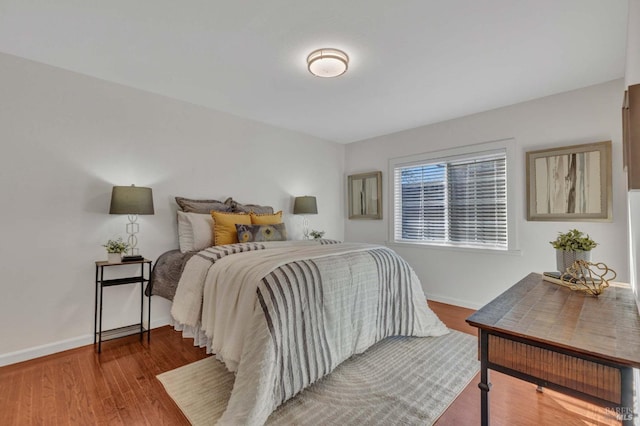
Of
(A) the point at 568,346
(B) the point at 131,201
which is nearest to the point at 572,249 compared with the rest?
(A) the point at 568,346

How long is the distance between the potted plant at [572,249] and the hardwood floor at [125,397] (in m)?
0.86

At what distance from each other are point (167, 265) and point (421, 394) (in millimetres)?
2430

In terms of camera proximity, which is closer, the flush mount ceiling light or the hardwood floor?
the hardwood floor

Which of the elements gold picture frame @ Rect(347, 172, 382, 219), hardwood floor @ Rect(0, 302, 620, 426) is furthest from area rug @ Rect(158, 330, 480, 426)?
gold picture frame @ Rect(347, 172, 382, 219)

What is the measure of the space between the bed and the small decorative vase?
1.17 m

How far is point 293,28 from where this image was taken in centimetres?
196

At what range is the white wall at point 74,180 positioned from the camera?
2295 millimetres

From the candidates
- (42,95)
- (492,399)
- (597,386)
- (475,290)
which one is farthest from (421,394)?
(42,95)

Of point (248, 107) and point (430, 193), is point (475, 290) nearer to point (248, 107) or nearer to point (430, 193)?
point (430, 193)

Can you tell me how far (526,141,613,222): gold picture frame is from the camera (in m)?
2.70

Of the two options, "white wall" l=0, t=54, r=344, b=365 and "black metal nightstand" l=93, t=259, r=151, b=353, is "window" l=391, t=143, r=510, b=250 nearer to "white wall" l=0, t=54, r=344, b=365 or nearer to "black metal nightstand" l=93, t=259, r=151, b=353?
"white wall" l=0, t=54, r=344, b=365

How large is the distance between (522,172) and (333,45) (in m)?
2.54

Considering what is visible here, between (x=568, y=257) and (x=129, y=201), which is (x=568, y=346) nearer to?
(x=568, y=257)

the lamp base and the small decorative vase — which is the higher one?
the small decorative vase
